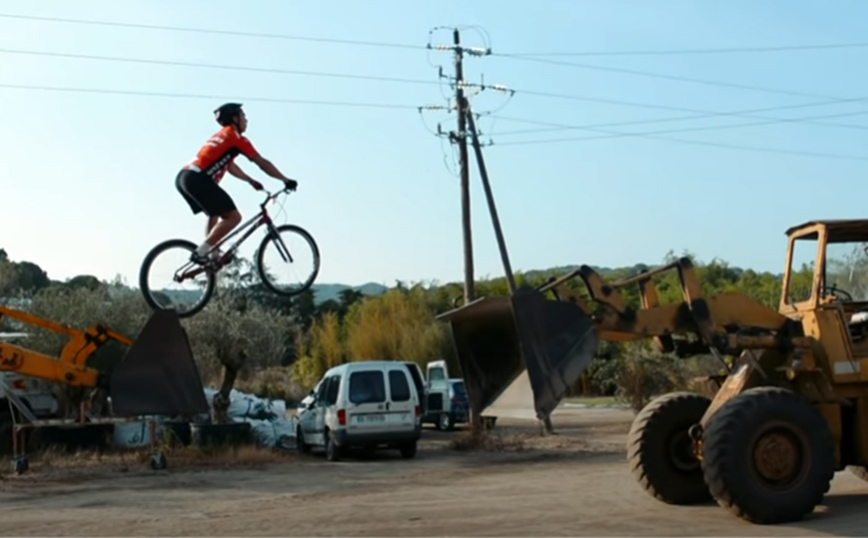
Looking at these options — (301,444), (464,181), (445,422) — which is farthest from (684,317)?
(445,422)

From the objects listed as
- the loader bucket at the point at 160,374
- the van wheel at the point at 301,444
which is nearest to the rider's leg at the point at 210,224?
the loader bucket at the point at 160,374

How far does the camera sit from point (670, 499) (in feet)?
49.0

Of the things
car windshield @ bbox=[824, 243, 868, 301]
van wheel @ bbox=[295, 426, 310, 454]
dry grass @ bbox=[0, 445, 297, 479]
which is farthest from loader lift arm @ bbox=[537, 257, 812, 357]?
van wheel @ bbox=[295, 426, 310, 454]

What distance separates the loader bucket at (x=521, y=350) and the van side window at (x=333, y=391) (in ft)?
35.9

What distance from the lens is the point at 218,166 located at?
504 inches

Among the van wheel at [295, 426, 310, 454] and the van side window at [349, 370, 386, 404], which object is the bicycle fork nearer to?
the van side window at [349, 370, 386, 404]

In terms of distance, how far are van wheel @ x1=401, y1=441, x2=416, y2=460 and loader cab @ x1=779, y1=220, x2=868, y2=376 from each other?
10884mm

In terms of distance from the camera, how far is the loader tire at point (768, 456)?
12938mm

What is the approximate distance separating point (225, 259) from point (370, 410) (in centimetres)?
1094

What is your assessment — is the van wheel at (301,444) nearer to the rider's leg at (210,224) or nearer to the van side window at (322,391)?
the van side window at (322,391)

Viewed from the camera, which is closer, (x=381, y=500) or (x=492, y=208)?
(x=381, y=500)

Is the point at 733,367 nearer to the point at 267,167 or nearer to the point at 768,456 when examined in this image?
the point at 768,456

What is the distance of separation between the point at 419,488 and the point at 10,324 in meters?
14.0

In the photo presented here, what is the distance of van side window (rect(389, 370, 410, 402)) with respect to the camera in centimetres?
2408
